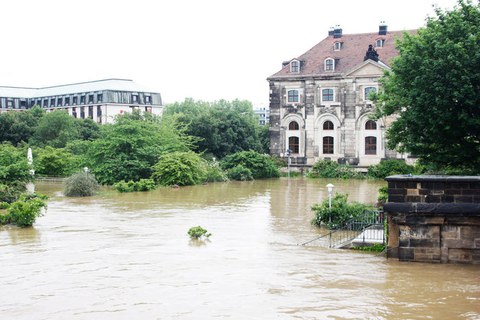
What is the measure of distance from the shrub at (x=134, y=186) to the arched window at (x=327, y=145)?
20032mm

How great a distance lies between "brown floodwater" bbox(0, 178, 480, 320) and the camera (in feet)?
47.3

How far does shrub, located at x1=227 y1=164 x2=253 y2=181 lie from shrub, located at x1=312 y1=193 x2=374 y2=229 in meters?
25.4

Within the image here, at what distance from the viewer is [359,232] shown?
24.2 meters

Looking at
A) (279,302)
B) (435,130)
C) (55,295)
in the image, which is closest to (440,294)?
(279,302)

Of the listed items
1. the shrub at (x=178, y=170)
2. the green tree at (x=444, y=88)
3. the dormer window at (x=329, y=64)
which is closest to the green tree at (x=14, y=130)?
the shrub at (x=178, y=170)

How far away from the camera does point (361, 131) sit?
56812mm

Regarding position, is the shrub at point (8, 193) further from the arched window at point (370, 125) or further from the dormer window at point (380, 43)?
the dormer window at point (380, 43)

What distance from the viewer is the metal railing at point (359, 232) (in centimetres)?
2150

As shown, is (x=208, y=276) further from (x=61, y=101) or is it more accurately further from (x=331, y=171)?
(x=61, y=101)

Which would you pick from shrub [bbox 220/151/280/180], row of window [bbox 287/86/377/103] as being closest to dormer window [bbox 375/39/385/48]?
row of window [bbox 287/86/377/103]

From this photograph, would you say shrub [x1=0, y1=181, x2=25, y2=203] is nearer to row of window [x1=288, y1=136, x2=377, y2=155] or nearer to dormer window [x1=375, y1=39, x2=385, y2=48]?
row of window [x1=288, y1=136, x2=377, y2=155]

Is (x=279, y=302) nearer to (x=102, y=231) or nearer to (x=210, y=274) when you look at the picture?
(x=210, y=274)

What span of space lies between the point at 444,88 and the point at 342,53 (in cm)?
3504

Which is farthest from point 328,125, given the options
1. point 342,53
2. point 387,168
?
point 387,168
